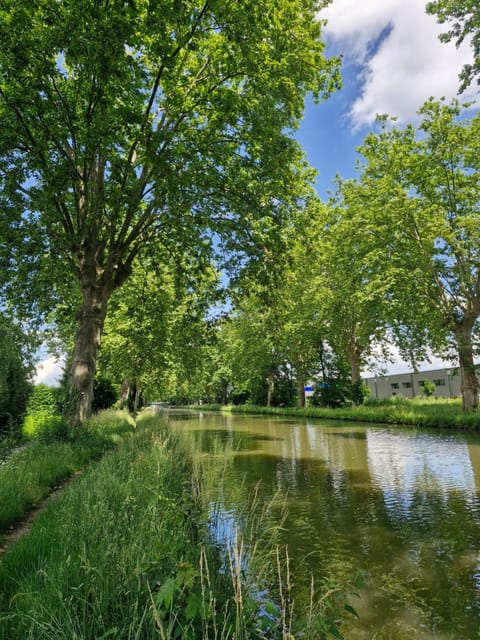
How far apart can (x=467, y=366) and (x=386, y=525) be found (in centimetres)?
1920

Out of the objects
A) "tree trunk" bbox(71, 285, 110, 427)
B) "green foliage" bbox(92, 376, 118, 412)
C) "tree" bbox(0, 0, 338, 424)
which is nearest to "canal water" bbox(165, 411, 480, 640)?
"tree trunk" bbox(71, 285, 110, 427)

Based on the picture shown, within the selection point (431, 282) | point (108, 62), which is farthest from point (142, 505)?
point (431, 282)

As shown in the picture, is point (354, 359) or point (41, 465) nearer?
point (41, 465)

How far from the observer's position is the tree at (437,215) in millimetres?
23219

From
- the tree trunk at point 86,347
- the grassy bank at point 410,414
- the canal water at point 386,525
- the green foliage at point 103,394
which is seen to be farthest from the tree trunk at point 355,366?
the tree trunk at point 86,347

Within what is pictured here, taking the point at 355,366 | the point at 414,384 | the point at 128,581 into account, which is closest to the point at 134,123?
the point at 128,581

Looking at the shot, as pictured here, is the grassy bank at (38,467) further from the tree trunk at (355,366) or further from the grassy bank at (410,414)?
the tree trunk at (355,366)

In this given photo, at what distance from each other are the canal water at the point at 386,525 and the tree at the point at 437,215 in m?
10.1

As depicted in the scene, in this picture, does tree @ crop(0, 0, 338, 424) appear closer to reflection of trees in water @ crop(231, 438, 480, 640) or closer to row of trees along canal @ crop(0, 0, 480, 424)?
row of trees along canal @ crop(0, 0, 480, 424)

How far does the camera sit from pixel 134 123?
10930 mm

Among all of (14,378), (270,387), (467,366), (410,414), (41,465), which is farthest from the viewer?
(270,387)

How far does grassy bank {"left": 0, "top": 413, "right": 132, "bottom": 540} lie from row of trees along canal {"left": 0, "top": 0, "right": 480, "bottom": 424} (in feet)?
4.62

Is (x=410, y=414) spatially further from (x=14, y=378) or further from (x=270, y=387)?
A: (x=270, y=387)

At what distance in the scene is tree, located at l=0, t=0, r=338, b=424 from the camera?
929 cm
